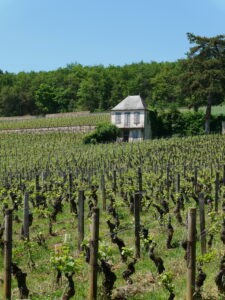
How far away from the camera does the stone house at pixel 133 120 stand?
43.7 metres

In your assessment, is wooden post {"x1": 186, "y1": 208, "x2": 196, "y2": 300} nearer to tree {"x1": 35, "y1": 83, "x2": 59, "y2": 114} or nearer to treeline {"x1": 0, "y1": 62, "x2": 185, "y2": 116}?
treeline {"x1": 0, "y1": 62, "x2": 185, "y2": 116}

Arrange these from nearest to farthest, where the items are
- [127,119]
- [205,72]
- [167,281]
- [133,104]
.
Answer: [167,281] → [205,72] → [127,119] → [133,104]

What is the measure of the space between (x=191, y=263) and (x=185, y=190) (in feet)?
26.3

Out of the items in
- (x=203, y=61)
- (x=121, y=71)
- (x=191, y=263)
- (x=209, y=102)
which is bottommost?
(x=191, y=263)

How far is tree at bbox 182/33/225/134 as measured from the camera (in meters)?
39.2

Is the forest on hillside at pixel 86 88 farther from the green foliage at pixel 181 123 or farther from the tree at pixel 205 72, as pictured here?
the tree at pixel 205 72

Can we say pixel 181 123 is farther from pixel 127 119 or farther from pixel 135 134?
pixel 127 119

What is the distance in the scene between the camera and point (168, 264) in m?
6.65

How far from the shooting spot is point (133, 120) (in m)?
43.8

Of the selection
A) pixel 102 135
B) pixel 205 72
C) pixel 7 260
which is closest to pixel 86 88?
pixel 102 135

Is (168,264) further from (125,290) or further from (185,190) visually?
(185,190)

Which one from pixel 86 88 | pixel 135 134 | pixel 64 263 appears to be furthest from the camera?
pixel 86 88

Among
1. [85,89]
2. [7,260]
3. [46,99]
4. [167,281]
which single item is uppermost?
[85,89]

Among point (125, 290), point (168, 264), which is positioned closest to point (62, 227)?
point (168, 264)
